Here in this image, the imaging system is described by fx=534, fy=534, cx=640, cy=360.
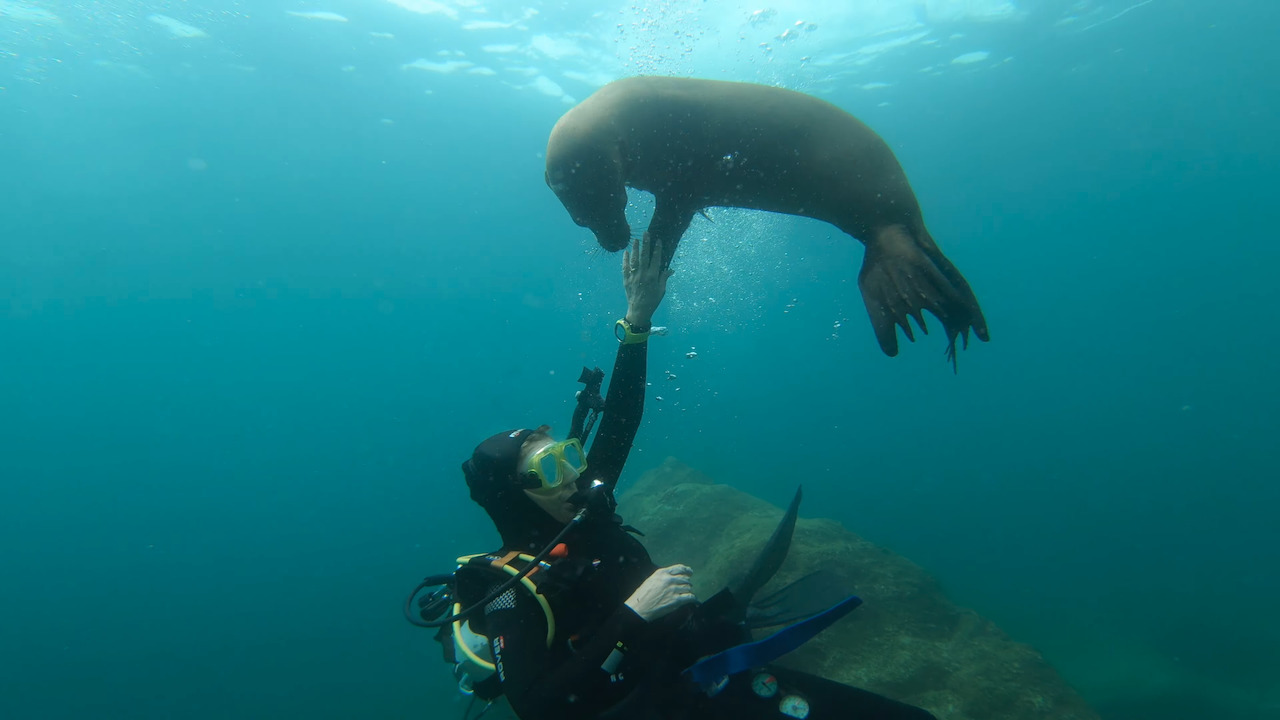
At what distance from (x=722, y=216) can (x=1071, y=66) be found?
18890 millimetres

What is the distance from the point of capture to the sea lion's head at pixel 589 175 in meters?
3.01

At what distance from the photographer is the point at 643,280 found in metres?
3.09

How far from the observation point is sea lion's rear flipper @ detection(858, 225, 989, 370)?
2.72m

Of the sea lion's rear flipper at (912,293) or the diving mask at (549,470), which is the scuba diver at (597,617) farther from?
the sea lion's rear flipper at (912,293)

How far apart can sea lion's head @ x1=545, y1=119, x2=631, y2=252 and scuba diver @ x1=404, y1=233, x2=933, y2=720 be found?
0.33 metres

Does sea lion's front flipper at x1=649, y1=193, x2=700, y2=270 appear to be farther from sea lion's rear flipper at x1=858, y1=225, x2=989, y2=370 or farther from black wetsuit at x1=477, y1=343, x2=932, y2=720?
black wetsuit at x1=477, y1=343, x2=932, y2=720

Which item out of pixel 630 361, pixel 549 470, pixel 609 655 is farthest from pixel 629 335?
pixel 609 655

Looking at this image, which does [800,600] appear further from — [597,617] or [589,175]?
[589,175]

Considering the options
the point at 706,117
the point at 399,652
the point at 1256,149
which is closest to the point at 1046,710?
the point at 706,117

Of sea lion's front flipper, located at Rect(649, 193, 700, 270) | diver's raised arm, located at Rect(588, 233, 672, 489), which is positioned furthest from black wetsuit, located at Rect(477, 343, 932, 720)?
sea lion's front flipper, located at Rect(649, 193, 700, 270)

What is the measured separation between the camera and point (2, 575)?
189 ft

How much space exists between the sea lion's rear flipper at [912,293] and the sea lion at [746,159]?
0.01m

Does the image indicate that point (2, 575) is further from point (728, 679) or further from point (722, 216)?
point (728, 679)

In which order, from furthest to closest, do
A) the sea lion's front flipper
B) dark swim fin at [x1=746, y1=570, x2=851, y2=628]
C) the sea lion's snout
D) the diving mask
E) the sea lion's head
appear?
dark swim fin at [x1=746, y1=570, x2=851, y2=628]
the sea lion's front flipper
the sea lion's snout
the sea lion's head
the diving mask
